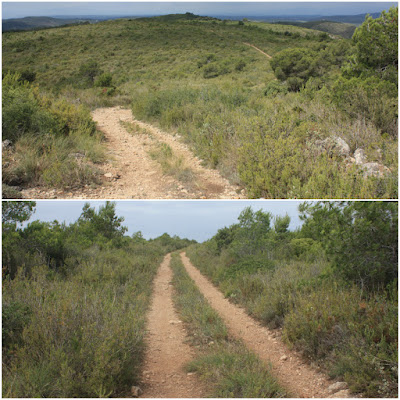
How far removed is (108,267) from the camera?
30.3 ft

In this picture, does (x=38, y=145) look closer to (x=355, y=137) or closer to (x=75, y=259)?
(x=75, y=259)

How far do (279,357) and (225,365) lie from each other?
135cm

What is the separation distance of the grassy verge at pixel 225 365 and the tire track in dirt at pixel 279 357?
351 mm

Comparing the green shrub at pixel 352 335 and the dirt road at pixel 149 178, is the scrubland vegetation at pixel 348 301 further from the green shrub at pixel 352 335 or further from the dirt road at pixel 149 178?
the dirt road at pixel 149 178

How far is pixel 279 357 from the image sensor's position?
5258mm

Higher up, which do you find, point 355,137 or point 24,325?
point 355,137

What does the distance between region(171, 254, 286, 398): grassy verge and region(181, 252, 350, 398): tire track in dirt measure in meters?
0.35

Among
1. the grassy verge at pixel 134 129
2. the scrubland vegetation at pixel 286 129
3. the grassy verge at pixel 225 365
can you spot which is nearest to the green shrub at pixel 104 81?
the scrubland vegetation at pixel 286 129

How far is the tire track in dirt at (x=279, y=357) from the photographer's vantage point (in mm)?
4242

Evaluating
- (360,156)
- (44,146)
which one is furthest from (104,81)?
(360,156)

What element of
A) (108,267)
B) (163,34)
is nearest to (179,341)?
(108,267)

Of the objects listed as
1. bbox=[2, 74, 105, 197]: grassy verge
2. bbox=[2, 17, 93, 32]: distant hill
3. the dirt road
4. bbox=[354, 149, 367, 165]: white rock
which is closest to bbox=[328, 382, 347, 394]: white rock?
the dirt road

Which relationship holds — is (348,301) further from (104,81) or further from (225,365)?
(104,81)

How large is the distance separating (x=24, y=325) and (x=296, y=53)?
73.9 feet
